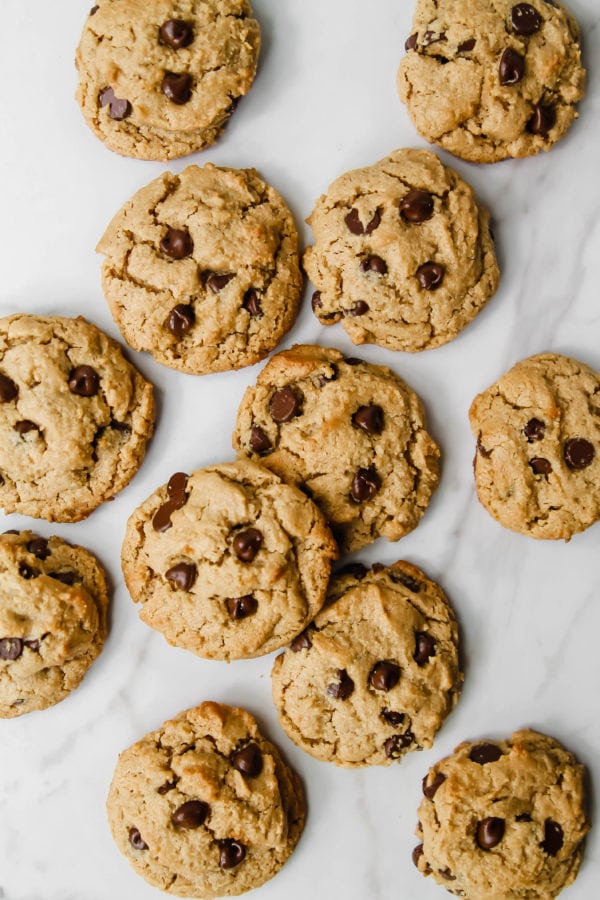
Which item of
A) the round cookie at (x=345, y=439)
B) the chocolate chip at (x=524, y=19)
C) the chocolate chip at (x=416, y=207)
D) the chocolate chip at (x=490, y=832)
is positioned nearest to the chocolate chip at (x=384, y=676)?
the round cookie at (x=345, y=439)

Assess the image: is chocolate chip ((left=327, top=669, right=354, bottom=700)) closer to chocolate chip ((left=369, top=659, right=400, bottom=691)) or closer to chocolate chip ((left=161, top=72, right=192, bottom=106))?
chocolate chip ((left=369, top=659, right=400, bottom=691))

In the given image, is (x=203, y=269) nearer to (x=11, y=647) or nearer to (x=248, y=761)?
(x=11, y=647)

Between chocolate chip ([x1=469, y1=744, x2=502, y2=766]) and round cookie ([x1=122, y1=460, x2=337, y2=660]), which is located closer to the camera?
round cookie ([x1=122, y1=460, x2=337, y2=660])

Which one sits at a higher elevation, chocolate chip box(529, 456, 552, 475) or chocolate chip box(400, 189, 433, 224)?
chocolate chip box(400, 189, 433, 224)

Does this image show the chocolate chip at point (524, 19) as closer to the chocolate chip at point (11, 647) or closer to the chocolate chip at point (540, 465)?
the chocolate chip at point (540, 465)

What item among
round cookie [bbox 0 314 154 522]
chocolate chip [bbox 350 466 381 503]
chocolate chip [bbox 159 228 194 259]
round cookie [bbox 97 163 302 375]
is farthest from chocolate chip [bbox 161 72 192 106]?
chocolate chip [bbox 350 466 381 503]

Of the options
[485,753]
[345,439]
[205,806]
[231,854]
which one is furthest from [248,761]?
[345,439]

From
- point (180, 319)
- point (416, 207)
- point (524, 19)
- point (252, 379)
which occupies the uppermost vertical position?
point (524, 19)

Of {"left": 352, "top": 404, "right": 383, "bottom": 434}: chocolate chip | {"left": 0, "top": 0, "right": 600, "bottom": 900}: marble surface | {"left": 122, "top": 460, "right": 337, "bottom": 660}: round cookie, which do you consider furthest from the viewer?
{"left": 0, "top": 0, "right": 600, "bottom": 900}: marble surface
